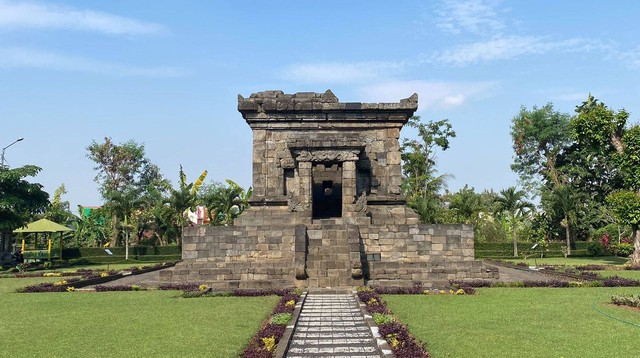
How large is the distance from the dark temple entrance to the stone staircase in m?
4.05

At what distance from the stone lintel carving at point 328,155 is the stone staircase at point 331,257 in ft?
9.95

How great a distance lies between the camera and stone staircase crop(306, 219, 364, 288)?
58.5 ft

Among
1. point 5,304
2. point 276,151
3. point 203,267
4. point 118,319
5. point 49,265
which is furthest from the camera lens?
point 49,265

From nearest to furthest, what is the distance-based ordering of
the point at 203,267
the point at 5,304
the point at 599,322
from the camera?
the point at 599,322, the point at 5,304, the point at 203,267

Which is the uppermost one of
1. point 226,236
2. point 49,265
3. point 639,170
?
point 639,170

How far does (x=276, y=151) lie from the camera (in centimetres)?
2500

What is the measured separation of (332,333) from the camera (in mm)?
9961

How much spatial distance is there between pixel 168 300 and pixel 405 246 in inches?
403

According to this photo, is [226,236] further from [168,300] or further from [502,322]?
[502,322]

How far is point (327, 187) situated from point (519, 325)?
55.1 feet

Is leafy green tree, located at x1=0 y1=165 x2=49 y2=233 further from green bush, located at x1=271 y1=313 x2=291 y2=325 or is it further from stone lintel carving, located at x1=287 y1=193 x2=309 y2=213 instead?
green bush, located at x1=271 y1=313 x2=291 y2=325

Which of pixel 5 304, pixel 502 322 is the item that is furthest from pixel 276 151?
pixel 502 322

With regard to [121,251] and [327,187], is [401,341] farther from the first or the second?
[121,251]

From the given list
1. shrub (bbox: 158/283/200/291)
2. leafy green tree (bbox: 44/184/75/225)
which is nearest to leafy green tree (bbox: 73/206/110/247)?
leafy green tree (bbox: 44/184/75/225)
